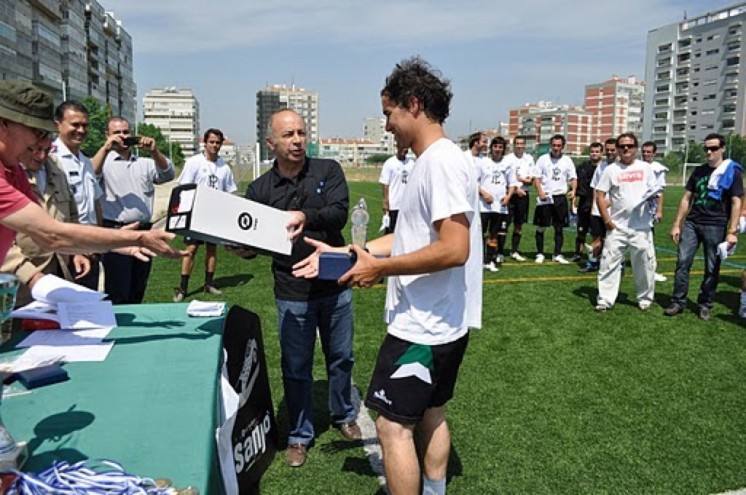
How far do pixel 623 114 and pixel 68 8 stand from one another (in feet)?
395

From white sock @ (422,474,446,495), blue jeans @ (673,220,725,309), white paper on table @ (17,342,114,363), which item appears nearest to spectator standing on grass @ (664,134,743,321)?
blue jeans @ (673,220,725,309)

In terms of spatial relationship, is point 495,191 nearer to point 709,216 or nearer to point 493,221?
point 493,221

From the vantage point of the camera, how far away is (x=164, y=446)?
5.23 ft

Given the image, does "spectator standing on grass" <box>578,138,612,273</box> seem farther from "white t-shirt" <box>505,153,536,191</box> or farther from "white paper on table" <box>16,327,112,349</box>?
"white paper on table" <box>16,327,112,349</box>

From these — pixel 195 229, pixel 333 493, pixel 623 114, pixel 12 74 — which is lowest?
pixel 333 493

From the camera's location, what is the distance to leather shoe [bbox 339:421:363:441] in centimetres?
351

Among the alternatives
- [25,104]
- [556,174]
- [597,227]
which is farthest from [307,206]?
[556,174]

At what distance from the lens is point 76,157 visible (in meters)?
4.50

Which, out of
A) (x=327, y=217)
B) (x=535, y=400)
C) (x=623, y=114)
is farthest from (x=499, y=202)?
(x=623, y=114)

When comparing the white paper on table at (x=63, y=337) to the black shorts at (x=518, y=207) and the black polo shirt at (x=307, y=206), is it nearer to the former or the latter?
the black polo shirt at (x=307, y=206)

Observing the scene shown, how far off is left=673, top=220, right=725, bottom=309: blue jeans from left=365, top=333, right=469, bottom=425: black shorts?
5107 mm

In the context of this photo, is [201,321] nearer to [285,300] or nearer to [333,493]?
[285,300]

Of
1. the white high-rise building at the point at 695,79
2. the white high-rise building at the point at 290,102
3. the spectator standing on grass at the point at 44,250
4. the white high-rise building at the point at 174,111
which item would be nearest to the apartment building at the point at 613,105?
the white high-rise building at the point at 695,79

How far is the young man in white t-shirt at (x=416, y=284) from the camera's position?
2.22m
